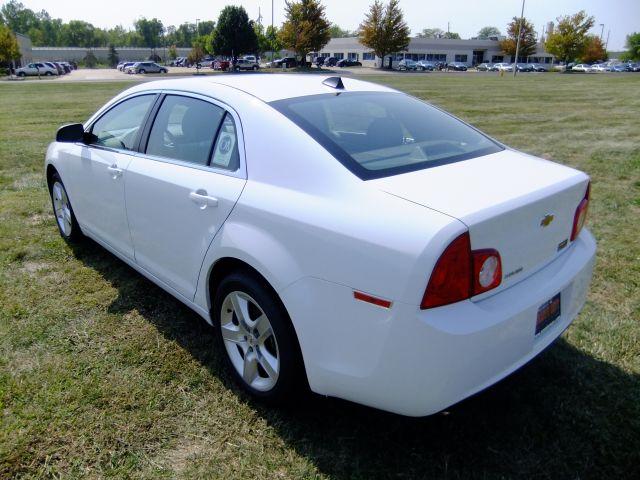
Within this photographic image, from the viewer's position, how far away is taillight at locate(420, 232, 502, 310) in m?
1.94

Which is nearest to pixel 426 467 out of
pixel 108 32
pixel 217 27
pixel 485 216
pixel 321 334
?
pixel 321 334

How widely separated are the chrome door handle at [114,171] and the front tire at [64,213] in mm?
1254

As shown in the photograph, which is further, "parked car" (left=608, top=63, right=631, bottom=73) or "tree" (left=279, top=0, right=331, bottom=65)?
"parked car" (left=608, top=63, right=631, bottom=73)

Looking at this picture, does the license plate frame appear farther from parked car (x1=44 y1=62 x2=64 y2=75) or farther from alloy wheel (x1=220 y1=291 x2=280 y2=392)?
parked car (x1=44 y1=62 x2=64 y2=75)

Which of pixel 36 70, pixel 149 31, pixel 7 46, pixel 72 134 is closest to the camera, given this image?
pixel 72 134

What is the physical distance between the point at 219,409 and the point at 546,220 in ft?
6.16

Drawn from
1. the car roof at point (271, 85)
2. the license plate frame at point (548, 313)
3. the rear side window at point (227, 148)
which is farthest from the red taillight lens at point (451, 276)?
the car roof at point (271, 85)

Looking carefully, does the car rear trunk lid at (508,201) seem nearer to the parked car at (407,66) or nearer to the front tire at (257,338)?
the front tire at (257,338)

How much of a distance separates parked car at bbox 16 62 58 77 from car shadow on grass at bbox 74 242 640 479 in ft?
A: 195

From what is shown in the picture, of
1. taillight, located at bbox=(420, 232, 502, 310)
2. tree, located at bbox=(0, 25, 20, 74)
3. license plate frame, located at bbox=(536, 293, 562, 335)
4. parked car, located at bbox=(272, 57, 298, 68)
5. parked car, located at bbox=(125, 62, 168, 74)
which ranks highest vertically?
tree, located at bbox=(0, 25, 20, 74)

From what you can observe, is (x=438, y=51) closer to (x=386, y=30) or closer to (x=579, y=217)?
(x=386, y=30)

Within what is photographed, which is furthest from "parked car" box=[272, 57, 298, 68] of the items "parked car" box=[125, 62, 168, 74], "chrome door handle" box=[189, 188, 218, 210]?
"chrome door handle" box=[189, 188, 218, 210]

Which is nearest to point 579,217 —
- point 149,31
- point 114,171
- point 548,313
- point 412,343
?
point 548,313

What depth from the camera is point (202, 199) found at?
2.77 meters
